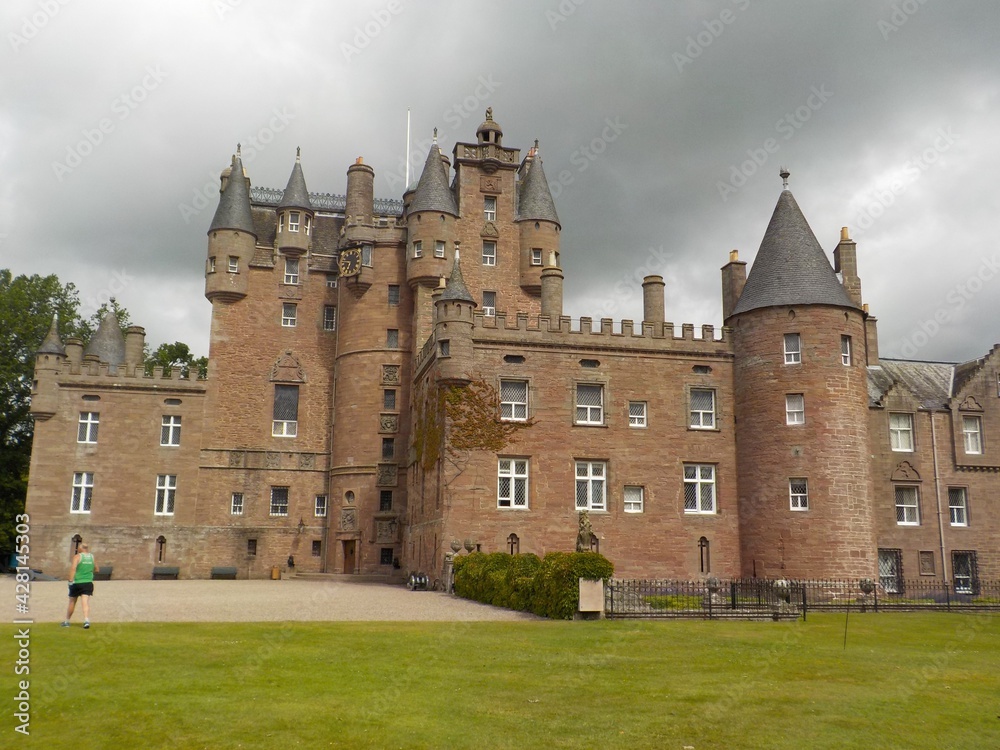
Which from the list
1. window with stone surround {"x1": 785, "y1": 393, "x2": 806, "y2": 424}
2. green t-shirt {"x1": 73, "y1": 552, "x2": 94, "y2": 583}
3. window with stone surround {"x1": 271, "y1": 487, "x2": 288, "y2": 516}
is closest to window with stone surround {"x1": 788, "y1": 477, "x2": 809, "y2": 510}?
window with stone surround {"x1": 785, "y1": 393, "x2": 806, "y2": 424}

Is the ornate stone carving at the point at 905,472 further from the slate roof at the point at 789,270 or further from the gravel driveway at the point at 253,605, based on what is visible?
the gravel driveway at the point at 253,605

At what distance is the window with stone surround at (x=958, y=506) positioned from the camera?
42094mm

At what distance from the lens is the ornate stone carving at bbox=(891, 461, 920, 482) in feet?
137

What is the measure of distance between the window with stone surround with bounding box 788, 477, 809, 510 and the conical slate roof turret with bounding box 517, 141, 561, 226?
64.9 ft

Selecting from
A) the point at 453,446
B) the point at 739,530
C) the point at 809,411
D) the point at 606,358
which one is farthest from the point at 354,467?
the point at 809,411

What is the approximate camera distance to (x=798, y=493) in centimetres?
3772

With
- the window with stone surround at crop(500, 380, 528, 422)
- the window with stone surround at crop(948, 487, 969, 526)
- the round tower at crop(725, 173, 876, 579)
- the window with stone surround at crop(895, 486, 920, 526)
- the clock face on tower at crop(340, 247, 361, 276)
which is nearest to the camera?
the round tower at crop(725, 173, 876, 579)

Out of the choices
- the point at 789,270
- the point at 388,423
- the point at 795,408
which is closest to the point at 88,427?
the point at 388,423

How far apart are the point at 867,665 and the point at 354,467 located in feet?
117

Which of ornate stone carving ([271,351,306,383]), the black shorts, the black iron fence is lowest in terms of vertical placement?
the black iron fence

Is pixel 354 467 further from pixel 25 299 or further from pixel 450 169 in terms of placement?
pixel 25 299

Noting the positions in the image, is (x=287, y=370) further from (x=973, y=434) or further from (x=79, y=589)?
(x=973, y=434)

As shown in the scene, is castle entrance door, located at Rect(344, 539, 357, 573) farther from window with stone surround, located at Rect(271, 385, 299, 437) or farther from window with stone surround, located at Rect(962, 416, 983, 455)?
window with stone surround, located at Rect(962, 416, 983, 455)

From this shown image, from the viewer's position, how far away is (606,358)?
39969mm
